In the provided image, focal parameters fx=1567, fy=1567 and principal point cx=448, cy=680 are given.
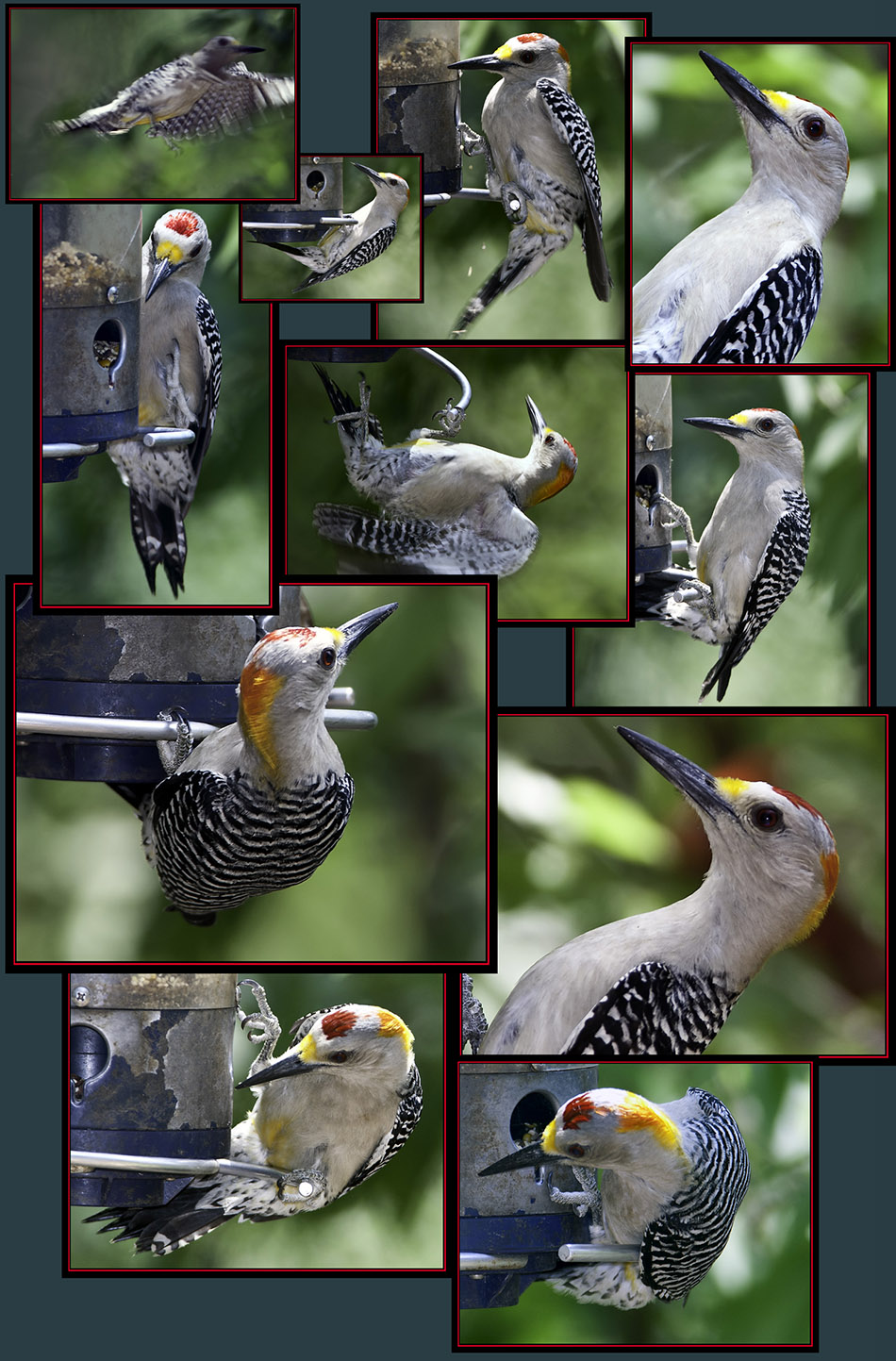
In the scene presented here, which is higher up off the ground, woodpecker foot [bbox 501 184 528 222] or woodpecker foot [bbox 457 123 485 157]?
woodpecker foot [bbox 457 123 485 157]

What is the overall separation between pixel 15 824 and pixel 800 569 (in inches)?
74.2

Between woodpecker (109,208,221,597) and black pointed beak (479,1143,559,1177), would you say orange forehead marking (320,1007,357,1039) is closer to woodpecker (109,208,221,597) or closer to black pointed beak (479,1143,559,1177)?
black pointed beak (479,1143,559,1177)

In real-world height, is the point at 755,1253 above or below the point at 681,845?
below

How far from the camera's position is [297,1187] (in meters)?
3.56

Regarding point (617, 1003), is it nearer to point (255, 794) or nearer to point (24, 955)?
point (255, 794)

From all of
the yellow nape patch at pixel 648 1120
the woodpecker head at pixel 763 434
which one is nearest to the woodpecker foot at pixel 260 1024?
the yellow nape patch at pixel 648 1120

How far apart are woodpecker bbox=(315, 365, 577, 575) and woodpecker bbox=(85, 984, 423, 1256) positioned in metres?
1.06

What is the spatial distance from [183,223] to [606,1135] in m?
2.22

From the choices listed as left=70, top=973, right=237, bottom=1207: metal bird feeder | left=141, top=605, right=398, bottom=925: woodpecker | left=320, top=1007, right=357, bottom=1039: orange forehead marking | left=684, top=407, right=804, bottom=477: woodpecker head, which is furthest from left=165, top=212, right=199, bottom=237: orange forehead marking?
left=320, top=1007, right=357, bottom=1039: orange forehead marking

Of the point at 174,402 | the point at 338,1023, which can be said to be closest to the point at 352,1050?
the point at 338,1023

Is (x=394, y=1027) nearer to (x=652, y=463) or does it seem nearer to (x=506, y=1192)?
(x=506, y=1192)

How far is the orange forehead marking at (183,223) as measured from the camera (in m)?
3.50

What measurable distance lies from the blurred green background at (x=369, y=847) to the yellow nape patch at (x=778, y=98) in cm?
130

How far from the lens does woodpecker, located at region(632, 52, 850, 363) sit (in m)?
3.57
